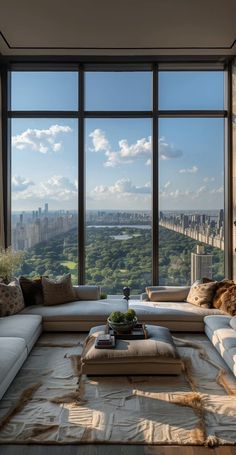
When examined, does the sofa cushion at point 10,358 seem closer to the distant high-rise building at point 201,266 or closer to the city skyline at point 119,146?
the city skyline at point 119,146

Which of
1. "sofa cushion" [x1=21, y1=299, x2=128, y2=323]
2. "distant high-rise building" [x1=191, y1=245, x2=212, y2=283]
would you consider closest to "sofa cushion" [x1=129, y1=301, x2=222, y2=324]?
"sofa cushion" [x1=21, y1=299, x2=128, y2=323]

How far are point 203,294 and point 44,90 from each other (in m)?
4.36

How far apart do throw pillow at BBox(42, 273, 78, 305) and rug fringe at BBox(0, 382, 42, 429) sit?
6.17 ft

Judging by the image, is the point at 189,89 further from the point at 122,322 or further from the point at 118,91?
the point at 122,322

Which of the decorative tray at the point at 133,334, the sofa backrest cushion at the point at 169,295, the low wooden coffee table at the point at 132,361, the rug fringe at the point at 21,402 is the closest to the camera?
the rug fringe at the point at 21,402

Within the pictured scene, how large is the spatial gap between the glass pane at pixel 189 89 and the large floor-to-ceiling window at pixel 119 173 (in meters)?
0.02

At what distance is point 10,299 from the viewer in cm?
468

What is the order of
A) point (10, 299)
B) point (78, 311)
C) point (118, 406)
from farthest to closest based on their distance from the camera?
point (78, 311), point (10, 299), point (118, 406)

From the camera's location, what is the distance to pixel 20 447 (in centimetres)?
242

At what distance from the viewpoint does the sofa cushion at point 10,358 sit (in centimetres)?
295

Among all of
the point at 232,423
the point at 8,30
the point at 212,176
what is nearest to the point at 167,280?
the point at 212,176

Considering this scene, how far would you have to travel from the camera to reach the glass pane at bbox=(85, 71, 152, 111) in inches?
245

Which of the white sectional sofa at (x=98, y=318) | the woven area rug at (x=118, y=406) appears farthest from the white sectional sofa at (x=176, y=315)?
the woven area rug at (x=118, y=406)

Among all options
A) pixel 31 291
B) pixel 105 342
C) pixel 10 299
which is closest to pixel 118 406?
pixel 105 342
